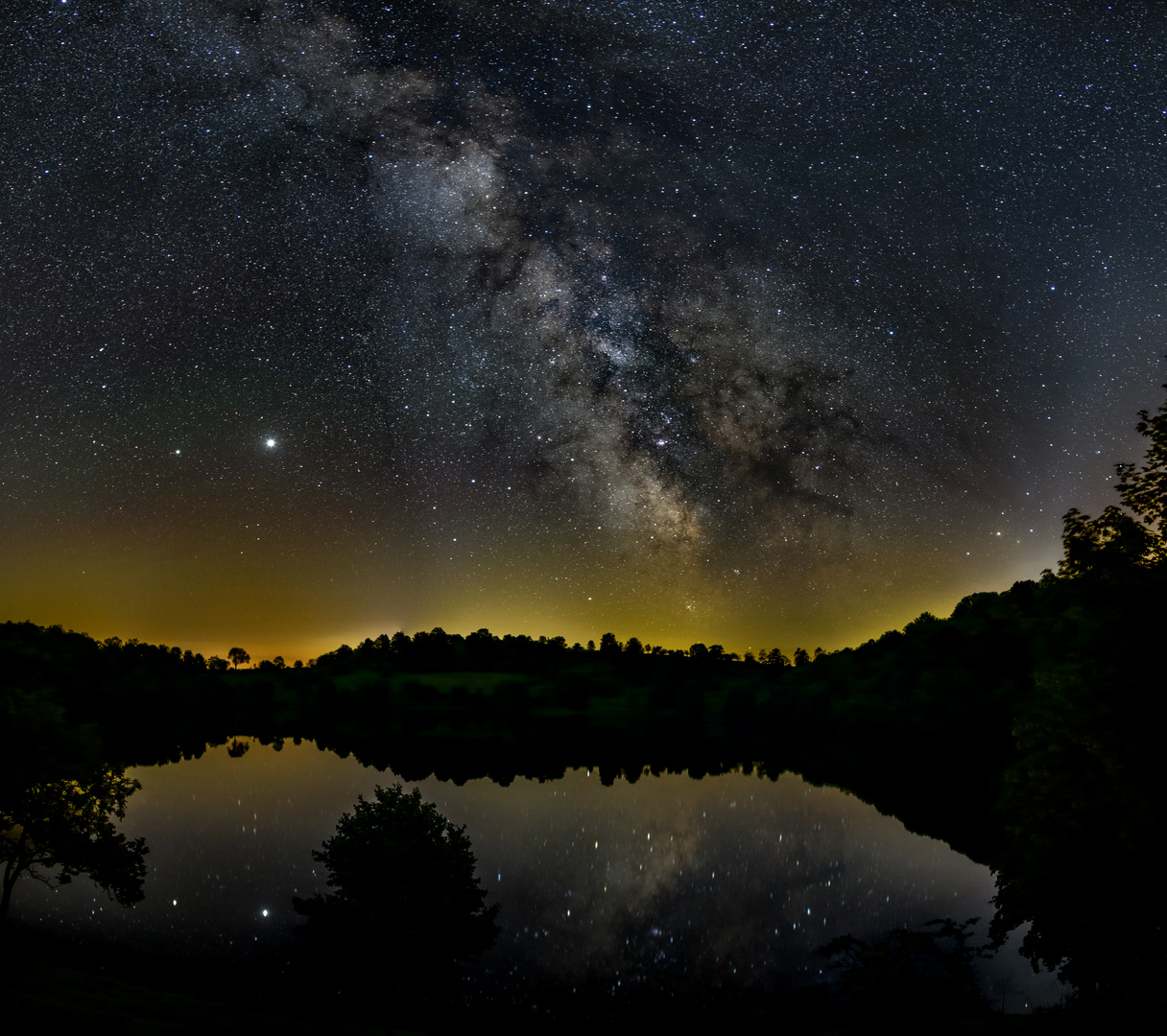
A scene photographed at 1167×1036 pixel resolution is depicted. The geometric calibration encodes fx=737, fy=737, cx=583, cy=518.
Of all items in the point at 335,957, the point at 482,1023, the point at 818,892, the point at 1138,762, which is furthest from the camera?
the point at 818,892

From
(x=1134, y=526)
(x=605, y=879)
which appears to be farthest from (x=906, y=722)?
(x=1134, y=526)

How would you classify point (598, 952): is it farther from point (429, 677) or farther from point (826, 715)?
point (429, 677)

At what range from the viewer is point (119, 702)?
5032 inches

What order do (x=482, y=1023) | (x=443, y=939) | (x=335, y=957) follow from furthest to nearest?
(x=335, y=957) → (x=482, y=1023) → (x=443, y=939)

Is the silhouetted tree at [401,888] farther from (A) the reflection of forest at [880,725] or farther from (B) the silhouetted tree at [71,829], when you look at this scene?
(A) the reflection of forest at [880,725]

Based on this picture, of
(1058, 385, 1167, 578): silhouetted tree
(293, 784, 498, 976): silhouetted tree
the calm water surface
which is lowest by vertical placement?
the calm water surface

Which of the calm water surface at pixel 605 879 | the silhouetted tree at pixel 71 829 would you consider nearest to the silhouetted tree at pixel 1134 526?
the calm water surface at pixel 605 879

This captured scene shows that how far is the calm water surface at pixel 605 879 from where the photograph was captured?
93.3 ft

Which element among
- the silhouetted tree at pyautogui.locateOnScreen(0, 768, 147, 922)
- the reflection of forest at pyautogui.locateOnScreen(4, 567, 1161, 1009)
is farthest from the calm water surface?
the reflection of forest at pyautogui.locateOnScreen(4, 567, 1161, 1009)

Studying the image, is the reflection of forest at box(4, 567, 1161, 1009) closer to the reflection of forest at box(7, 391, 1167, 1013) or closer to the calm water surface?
the reflection of forest at box(7, 391, 1167, 1013)

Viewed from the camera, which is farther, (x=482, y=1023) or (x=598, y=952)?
(x=598, y=952)

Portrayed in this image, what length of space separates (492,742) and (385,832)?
91048 millimetres

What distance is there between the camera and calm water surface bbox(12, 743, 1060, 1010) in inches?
1120

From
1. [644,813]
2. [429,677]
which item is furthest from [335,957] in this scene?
[429,677]
